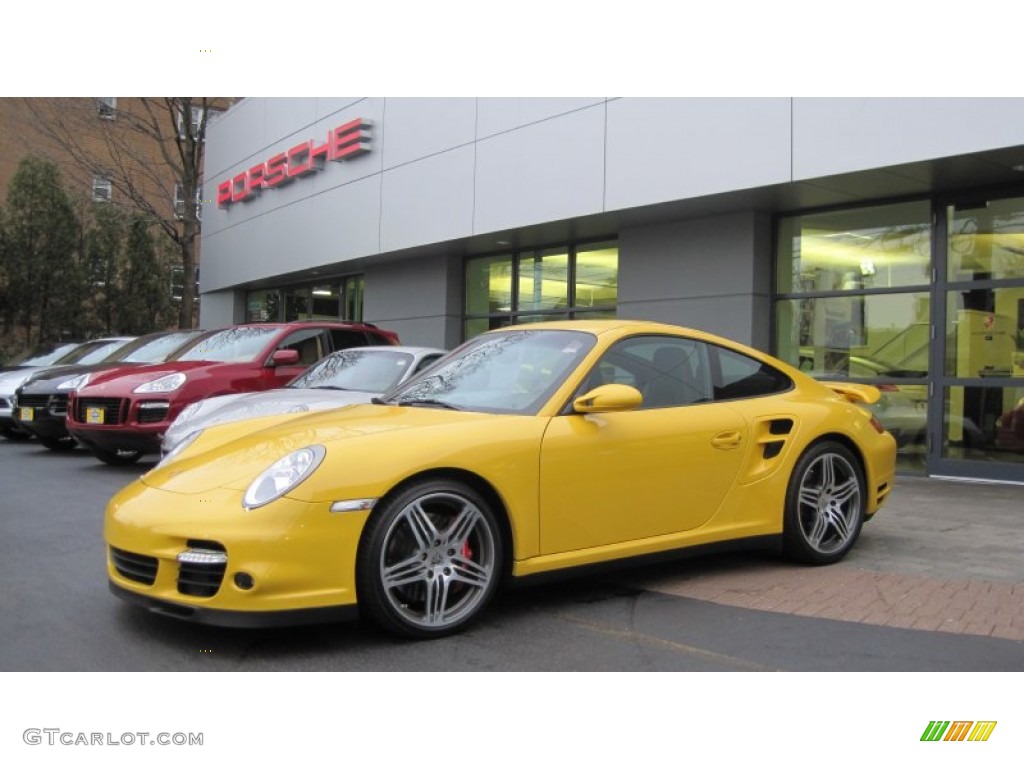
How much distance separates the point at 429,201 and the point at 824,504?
34.8 ft

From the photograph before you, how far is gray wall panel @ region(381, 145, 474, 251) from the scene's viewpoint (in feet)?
45.3

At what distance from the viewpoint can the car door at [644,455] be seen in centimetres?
403

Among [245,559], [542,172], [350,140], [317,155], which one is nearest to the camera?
[245,559]

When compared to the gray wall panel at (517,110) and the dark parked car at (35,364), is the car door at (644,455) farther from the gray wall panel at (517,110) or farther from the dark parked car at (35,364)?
the dark parked car at (35,364)

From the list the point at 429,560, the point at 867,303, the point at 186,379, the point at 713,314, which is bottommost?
the point at 429,560

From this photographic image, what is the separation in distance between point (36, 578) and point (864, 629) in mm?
4134

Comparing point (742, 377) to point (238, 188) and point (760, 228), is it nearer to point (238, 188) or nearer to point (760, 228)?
point (760, 228)

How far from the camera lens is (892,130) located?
846cm

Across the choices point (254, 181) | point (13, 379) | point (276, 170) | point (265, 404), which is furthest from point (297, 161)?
point (265, 404)

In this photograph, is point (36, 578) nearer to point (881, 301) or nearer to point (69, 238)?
point (881, 301)

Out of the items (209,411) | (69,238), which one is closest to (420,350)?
(209,411)

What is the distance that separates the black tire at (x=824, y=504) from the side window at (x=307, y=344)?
19.6ft
